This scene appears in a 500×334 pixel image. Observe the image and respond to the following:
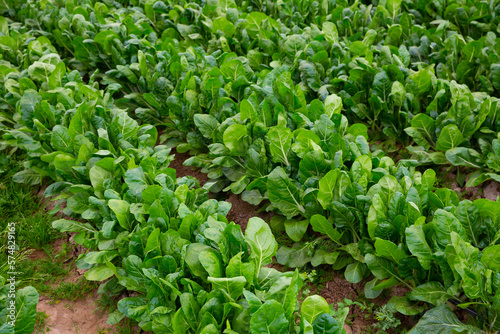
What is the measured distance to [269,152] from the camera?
3834 millimetres

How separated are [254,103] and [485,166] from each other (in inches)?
84.9

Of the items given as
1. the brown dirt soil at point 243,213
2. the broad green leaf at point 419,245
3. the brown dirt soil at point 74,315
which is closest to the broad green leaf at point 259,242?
the broad green leaf at point 419,245

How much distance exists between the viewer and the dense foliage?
2678mm

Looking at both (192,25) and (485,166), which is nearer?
(485,166)

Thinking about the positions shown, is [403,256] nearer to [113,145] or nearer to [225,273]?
[225,273]

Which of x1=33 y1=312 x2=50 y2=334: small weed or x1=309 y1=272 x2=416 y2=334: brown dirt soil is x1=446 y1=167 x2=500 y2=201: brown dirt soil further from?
x1=33 y1=312 x2=50 y2=334: small weed

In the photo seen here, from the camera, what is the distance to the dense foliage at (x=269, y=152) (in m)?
2.68

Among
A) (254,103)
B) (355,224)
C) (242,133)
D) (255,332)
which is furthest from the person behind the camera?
(254,103)

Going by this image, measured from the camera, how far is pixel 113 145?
13.0ft

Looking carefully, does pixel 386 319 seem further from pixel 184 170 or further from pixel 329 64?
pixel 329 64

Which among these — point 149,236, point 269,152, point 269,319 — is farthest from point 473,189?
point 149,236

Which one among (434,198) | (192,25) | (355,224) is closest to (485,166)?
(434,198)

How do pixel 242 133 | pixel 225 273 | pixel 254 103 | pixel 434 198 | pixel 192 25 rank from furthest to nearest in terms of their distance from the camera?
pixel 192 25 < pixel 254 103 < pixel 242 133 < pixel 434 198 < pixel 225 273

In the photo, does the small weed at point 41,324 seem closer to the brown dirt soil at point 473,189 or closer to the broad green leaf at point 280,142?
the broad green leaf at point 280,142
